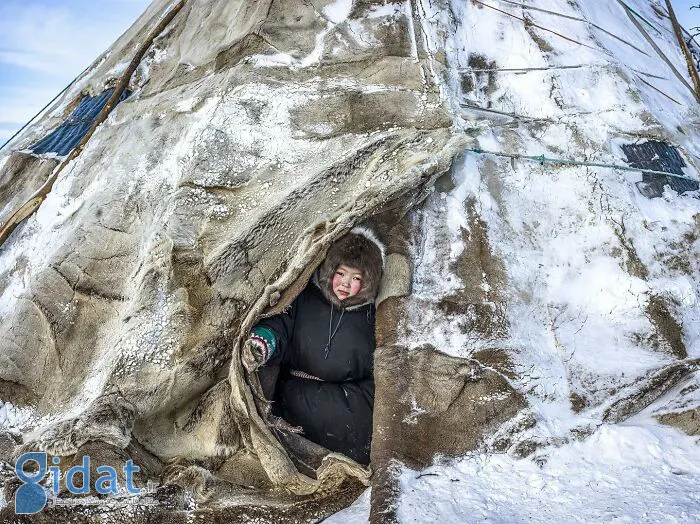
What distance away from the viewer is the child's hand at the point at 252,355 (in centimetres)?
293

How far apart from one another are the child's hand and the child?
134 mm

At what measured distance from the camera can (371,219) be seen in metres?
3.28

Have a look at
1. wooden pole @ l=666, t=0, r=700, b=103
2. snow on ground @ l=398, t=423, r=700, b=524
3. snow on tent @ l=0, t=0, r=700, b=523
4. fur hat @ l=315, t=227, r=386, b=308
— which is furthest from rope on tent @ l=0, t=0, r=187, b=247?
wooden pole @ l=666, t=0, r=700, b=103

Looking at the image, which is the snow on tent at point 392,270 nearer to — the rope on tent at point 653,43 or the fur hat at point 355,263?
the fur hat at point 355,263

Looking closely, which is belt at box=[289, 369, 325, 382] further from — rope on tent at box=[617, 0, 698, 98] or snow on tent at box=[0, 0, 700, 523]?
rope on tent at box=[617, 0, 698, 98]

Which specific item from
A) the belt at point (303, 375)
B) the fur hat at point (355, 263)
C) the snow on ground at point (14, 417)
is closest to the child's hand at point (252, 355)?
the belt at point (303, 375)

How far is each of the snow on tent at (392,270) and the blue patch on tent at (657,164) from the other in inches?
0.8

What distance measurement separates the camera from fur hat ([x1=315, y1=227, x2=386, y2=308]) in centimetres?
311

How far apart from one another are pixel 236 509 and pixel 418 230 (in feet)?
5.08

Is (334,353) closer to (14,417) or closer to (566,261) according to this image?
(566,261)

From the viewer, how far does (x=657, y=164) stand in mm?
3771

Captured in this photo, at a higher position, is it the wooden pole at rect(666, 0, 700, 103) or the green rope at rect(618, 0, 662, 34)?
the green rope at rect(618, 0, 662, 34)

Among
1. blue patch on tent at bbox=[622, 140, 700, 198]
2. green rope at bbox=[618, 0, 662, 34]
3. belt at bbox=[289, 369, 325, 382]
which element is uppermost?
green rope at bbox=[618, 0, 662, 34]

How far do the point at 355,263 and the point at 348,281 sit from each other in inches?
3.6
